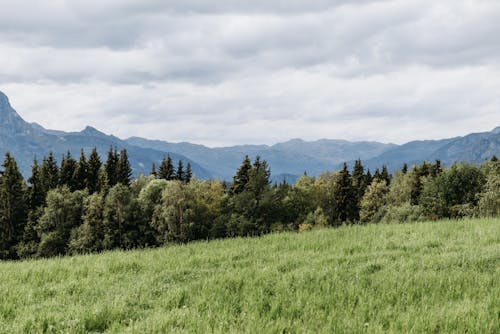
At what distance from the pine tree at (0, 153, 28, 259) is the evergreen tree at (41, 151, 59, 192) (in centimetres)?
556

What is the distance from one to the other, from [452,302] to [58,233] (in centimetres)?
7705

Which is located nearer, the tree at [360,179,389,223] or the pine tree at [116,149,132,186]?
the pine tree at [116,149,132,186]

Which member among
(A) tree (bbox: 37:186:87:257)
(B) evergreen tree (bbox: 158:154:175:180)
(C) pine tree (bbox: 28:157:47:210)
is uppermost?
(B) evergreen tree (bbox: 158:154:175:180)

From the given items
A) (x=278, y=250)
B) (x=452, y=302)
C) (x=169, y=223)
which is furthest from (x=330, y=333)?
(x=169, y=223)

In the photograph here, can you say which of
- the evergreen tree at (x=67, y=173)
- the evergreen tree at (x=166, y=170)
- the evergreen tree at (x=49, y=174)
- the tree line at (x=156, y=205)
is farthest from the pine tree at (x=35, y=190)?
the evergreen tree at (x=166, y=170)

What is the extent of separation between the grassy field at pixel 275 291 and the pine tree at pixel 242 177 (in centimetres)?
7517

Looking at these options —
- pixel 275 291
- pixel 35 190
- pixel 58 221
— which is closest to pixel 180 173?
pixel 35 190

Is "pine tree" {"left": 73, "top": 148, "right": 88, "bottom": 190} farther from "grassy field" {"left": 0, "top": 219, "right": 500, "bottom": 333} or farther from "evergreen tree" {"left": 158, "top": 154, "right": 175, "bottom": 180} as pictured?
"grassy field" {"left": 0, "top": 219, "right": 500, "bottom": 333}

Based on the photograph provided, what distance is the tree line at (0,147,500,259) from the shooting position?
2884 inches

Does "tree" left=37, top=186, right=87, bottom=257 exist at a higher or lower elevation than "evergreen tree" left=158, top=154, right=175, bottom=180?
lower

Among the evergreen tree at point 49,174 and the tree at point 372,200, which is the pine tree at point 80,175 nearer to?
the evergreen tree at point 49,174

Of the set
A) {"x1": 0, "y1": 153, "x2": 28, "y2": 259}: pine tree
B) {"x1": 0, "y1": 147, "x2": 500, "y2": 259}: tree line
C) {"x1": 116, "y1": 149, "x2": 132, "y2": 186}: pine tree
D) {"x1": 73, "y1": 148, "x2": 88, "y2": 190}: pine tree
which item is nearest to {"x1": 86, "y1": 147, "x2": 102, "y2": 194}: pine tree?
{"x1": 0, "y1": 147, "x2": 500, "y2": 259}: tree line

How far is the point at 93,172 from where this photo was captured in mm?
89438

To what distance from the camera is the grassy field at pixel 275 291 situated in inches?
256
